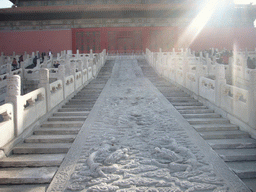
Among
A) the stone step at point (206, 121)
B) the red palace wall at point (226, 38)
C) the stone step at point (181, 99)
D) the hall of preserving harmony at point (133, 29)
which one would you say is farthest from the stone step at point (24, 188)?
the red palace wall at point (226, 38)

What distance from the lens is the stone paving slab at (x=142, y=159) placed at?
11.1 feet

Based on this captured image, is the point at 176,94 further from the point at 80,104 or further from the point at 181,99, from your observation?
the point at 80,104

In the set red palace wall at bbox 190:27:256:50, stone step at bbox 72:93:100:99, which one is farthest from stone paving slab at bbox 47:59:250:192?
red palace wall at bbox 190:27:256:50

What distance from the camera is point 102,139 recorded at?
4914 mm

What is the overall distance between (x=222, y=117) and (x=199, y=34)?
2215cm

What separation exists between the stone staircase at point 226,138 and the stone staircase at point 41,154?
250cm

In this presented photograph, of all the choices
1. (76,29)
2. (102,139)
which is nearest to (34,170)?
→ (102,139)

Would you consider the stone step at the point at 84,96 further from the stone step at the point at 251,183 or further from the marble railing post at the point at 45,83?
the stone step at the point at 251,183

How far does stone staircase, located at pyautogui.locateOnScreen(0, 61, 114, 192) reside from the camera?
364 centimetres

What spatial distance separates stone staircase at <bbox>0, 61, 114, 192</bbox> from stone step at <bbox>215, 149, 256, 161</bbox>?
2532mm

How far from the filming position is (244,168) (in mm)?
3818

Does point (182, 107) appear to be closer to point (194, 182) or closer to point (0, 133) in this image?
point (194, 182)

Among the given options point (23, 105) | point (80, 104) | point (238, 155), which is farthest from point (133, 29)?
point (238, 155)

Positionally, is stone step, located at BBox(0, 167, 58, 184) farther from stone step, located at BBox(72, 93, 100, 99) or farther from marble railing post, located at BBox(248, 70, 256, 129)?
stone step, located at BBox(72, 93, 100, 99)
